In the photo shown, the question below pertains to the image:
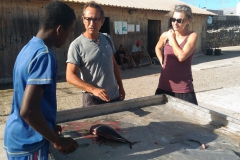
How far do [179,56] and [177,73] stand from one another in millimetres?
265

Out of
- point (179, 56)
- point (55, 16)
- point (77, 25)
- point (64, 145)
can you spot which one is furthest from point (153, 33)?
point (64, 145)

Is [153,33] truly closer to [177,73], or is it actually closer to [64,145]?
[177,73]

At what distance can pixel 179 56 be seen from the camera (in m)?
2.95

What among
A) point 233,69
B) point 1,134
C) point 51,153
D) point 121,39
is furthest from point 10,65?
point 233,69

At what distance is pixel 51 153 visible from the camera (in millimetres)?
1816

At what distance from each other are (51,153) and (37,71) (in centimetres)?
65

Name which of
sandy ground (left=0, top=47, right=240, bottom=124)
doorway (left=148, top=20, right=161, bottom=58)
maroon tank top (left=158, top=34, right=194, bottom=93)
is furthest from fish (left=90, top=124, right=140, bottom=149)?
doorway (left=148, top=20, right=161, bottom=58)

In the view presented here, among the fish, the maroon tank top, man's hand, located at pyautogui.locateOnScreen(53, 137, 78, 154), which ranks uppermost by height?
the maroon tank top

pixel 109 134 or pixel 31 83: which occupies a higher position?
pixel 31 83

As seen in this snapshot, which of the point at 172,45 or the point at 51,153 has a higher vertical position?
the point at 172,45

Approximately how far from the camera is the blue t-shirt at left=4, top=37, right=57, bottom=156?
148cm

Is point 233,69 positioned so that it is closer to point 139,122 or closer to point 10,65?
point 10,65

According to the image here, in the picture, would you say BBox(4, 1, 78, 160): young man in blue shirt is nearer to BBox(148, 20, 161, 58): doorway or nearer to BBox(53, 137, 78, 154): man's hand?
BBox(53, 137, 78, 154): man's hand

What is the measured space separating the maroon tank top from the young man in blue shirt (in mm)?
1716
